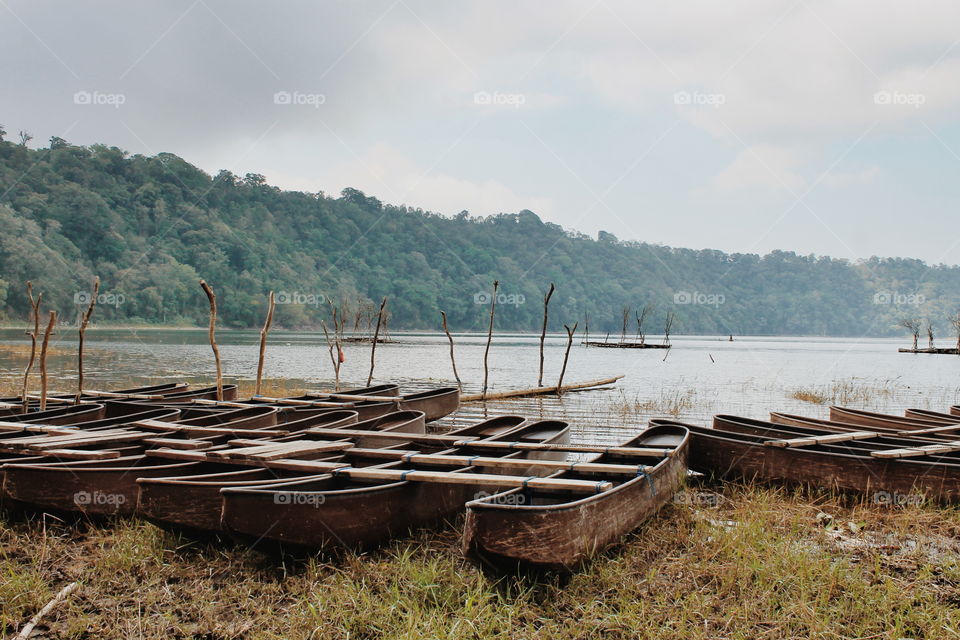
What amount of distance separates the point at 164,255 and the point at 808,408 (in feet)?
235

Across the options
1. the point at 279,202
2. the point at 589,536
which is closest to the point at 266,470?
the point at 589,536

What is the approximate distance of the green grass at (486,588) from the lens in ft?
12.8

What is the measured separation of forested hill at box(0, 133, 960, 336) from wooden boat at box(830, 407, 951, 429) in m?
39.4

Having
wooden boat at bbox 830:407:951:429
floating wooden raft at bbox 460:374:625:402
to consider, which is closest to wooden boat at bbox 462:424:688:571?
wooden boat at bbox 830:407:951:429

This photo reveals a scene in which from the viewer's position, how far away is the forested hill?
224 feet

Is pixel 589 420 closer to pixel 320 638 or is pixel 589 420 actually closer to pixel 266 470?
pixel 266 470

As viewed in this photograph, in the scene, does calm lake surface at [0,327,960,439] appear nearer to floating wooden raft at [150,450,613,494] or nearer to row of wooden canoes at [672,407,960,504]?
row of wooden canoes at [672,407,960,504]

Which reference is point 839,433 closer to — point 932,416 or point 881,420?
point 881,420

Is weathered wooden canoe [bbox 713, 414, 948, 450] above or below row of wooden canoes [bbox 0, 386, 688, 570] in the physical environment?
above

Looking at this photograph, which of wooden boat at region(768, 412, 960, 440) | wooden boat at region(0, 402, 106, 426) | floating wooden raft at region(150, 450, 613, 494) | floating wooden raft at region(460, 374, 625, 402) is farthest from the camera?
floating wooden raft at region(460, 374, 625, 402)

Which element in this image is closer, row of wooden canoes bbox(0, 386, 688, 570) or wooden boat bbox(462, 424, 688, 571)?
wooden boat bbox(462, 424, 688, 571)

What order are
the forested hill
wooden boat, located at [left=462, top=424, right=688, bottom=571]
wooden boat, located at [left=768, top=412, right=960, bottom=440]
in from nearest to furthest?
1. wooden boat, located at [left=462, top=424, right=688, bottom=571]
2. wooden boat, located at [left=768, top=412, right=960, bottom=440]
3. the forested hill
